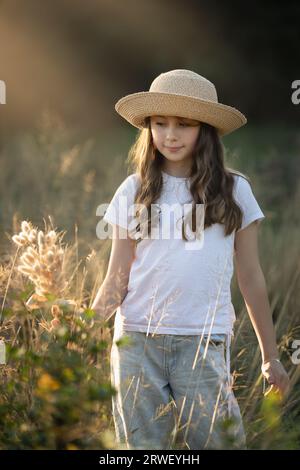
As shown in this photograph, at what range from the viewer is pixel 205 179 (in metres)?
2.72

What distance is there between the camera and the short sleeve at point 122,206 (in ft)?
8.98

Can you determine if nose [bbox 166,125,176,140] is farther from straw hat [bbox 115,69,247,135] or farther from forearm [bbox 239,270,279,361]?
forearm [bbox 239,270,279,361]

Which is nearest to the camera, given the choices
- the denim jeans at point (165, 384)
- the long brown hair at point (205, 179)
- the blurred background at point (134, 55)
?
the denim jeans at point (165, 384)

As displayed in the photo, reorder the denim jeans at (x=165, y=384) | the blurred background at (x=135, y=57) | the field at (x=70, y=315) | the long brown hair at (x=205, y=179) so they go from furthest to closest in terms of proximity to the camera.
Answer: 1. the blurred background at (x=135, y=57)
2. the long brown hair at (x=205, y=179)
3. the denim jeans at (x=165, y=384)
4. the field at (x=70, y=315)

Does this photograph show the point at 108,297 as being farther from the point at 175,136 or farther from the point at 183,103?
the point at 183,103

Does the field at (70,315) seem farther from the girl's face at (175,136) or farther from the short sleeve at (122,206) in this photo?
the girl's face at (175,136)

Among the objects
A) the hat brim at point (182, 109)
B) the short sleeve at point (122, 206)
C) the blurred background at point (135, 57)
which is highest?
the blurred background at point (135, 57)

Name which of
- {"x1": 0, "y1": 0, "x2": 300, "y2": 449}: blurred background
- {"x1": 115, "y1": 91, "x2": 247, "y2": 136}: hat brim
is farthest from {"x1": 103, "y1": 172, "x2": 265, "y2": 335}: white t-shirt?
{"x1": 0, "y1": 0, "x2": 300, "y2": 449}: blurred background

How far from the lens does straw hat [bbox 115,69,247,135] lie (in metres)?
2.70

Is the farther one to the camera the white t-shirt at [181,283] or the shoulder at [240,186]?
the shoulder at [240,186]

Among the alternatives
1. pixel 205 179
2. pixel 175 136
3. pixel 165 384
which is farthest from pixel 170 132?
pixel 165 384

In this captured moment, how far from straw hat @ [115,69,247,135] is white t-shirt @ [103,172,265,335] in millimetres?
275

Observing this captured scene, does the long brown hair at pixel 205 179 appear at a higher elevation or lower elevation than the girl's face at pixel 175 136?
lower

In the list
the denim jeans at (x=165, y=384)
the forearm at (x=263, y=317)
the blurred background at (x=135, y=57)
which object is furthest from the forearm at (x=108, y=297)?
the blurred background at (x=135, y=57)
